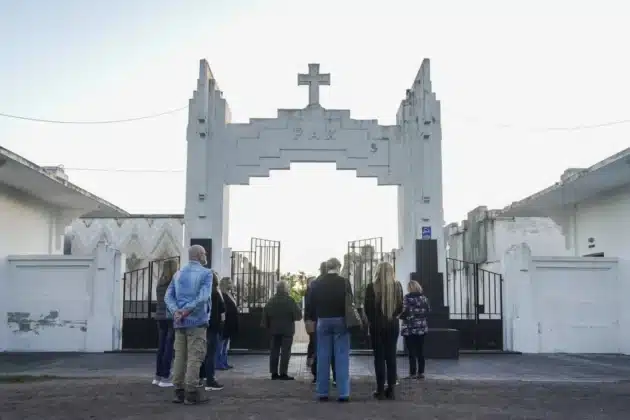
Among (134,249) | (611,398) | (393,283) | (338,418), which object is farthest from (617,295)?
(134,249)

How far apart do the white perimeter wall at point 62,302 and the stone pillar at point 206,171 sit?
218cm

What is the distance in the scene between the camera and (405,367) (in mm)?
13695

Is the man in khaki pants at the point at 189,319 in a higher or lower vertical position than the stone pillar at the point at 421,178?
lower

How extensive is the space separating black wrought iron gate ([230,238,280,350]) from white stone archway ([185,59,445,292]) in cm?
60

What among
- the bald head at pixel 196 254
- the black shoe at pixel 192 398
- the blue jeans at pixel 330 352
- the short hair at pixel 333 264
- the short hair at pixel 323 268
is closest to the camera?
the black shoe at pixel 192 398

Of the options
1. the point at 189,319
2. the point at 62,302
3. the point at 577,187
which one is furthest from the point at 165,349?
the point at 577,187

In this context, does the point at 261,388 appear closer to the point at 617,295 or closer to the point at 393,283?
the point at 393,283

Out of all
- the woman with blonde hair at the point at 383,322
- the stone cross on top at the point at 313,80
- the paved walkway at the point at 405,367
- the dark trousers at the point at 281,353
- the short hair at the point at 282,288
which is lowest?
the paved walkway at the point at 405,367

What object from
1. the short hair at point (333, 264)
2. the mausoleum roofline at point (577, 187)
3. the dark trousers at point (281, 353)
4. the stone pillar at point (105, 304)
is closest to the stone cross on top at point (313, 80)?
Answer: the stone pillar at point (105, 304)

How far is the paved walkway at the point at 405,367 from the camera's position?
1184cm

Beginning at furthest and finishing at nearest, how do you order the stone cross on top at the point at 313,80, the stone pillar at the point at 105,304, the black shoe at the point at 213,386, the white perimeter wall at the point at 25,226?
the white perimeter wall at the point at 25,226
the stone cross on top at the point at 313,80
the stone pillar at the point at 105,304
the black shoe at the point at 213,386

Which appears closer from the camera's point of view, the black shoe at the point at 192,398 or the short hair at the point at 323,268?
the black shoe at the point at 192,398

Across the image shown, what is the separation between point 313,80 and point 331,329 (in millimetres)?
9394

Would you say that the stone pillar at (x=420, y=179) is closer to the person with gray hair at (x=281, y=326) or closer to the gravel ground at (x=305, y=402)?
the person with gray hair at (x=281, y=326)
